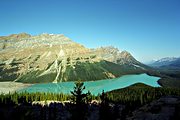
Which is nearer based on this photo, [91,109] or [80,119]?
[80,119]

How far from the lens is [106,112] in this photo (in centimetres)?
6147

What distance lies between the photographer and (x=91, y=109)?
630 ft

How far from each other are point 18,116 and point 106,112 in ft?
106

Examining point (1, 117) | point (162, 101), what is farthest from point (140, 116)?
point (1, 117)

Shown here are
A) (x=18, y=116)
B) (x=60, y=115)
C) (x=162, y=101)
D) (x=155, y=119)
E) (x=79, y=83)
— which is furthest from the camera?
(x=60, y=115)

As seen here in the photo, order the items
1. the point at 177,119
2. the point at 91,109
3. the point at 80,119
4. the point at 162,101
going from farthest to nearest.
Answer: the point at 91,109 < the point at 162,101 < the point at 177,119 < the point at 80,119

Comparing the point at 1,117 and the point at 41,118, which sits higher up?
the point at 1,117

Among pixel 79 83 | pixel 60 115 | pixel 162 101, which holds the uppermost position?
pixel 79 83

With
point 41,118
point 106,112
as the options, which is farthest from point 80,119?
point 41,118

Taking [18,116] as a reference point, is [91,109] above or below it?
below

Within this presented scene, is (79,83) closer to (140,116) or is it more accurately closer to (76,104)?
(76,104)

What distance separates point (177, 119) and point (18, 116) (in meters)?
66.3

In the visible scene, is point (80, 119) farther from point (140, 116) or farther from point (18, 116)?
point (140, 116)

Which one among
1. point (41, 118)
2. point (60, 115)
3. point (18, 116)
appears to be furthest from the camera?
point (60, 115)
